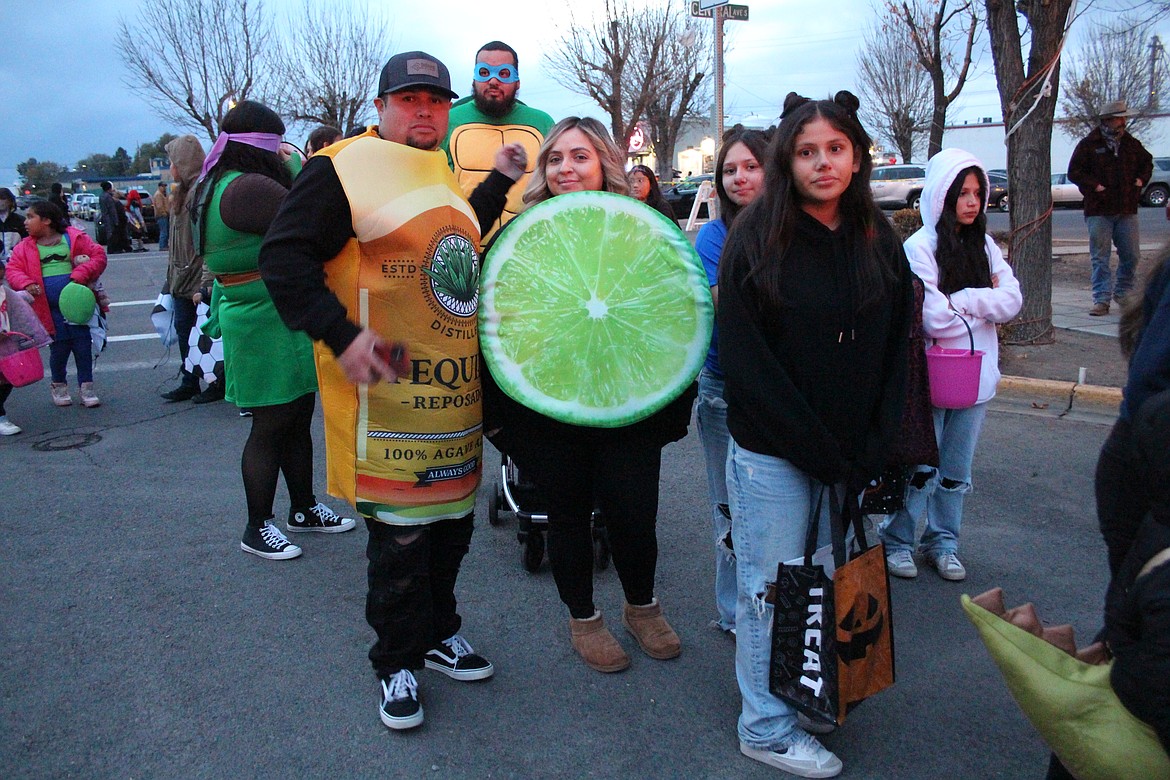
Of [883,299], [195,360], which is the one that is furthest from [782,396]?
[195,360]

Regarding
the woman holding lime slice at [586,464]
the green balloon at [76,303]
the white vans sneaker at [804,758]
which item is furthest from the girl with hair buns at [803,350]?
the green balloon at [76,303]

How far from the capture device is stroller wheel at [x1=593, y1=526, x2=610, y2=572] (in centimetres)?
385

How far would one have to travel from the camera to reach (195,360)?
6727mm

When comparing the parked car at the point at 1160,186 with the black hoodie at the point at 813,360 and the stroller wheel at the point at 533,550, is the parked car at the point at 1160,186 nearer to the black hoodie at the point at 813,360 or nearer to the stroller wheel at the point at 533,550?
the stroller wheel at the point at 533,550

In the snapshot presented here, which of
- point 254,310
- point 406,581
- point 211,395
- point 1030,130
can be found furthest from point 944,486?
point 211,395

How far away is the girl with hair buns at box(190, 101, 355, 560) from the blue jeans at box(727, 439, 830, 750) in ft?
7.43

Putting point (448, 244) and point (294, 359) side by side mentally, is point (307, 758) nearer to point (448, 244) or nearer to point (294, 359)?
point (448, 244)

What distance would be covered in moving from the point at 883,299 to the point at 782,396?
410mm

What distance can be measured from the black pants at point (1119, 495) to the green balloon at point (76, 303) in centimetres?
713

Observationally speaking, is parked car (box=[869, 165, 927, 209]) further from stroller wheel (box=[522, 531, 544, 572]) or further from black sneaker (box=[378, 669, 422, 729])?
black sneaker (box=[378, 669, 422, 729])

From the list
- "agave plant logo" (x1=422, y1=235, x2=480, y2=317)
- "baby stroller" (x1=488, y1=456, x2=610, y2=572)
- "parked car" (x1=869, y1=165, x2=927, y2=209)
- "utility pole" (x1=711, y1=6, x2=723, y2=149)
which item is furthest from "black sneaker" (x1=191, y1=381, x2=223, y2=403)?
"parked car" (x1=869, y1=165, x2=927, y2=209)

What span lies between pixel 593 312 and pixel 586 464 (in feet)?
1.81

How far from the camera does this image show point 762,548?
2445 mm

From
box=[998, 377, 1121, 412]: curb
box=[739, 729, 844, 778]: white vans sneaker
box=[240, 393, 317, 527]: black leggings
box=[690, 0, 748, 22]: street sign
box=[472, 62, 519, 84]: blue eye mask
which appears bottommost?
box=[739, 729, 844, 778]: white vans sneaker
